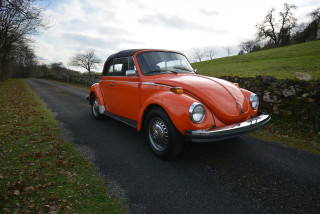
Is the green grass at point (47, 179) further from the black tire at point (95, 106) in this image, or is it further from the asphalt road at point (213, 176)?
the black tire at point (95, 106)

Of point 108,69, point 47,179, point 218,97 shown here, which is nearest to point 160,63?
point 218,97

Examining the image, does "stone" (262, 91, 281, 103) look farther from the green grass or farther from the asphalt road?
the green grass

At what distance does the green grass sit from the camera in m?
2.11

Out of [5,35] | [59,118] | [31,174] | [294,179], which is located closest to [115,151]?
[31,174]

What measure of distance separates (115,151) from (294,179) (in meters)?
3.06

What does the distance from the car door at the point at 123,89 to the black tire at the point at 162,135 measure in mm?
653

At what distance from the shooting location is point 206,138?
256 centimetres

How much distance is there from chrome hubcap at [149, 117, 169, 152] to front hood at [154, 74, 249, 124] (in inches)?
28.8

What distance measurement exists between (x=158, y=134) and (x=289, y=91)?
13.3 feet

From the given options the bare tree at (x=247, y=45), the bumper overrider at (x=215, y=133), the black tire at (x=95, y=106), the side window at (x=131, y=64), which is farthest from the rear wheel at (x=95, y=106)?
the bare tree at (x=247, y=45)

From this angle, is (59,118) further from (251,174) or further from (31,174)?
(251,174)

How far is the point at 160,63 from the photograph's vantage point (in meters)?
3.90

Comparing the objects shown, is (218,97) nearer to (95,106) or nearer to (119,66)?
(119,66)

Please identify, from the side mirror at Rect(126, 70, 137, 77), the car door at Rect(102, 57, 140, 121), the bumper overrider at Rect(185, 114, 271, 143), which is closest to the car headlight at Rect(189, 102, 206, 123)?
the bumper overrider at Rect(185, 114, 271, 143)
